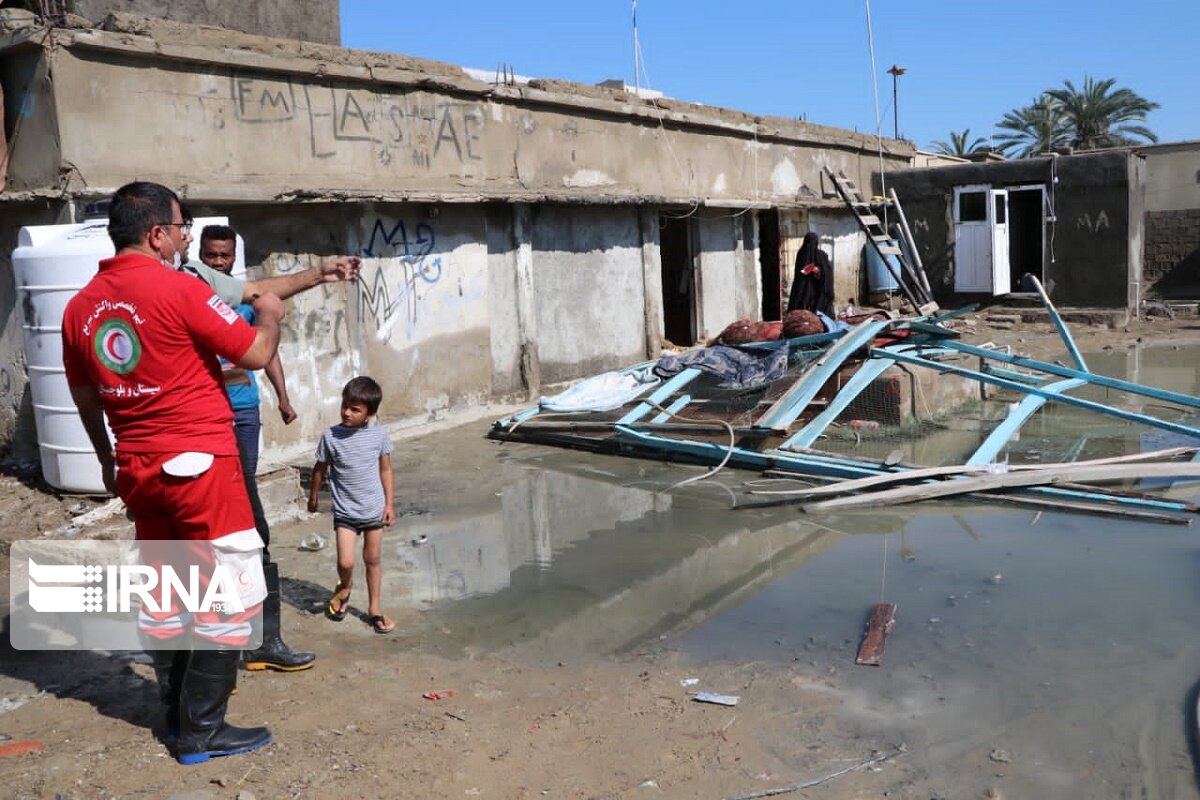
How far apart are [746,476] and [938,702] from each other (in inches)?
143

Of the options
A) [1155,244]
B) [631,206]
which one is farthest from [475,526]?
[1155,244]

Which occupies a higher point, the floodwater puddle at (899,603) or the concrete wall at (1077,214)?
the concrete wall at (1077,214)

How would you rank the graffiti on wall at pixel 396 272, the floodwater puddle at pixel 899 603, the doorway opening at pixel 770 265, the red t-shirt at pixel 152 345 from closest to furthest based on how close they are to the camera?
the red t-shirt at pixel 152 345 < the floodwater puddle at pixel 899 603 < the graffiti on wall at pixel 396 272 < the doorway opening at pixel 770 265

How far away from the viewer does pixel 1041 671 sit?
4.05 m

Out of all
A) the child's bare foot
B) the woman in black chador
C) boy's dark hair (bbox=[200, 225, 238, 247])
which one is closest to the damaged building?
the woman in black chador

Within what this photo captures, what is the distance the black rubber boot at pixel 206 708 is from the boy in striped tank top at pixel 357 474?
1223mm

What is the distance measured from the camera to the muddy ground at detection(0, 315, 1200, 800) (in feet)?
10.7

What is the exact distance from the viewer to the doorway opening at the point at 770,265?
15.5 m

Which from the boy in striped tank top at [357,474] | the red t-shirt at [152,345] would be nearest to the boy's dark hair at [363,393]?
the boy in striped tank top at [357,474]

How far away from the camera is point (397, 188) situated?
30.0 feet

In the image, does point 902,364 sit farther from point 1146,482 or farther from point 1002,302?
point 1002,302

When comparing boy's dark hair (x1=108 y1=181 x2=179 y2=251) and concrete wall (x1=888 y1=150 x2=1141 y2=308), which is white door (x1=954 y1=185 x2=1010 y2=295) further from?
boy's dark hair (x1=108 y1=181 x2=179 y2=251)

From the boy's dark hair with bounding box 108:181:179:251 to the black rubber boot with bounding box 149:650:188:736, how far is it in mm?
1357

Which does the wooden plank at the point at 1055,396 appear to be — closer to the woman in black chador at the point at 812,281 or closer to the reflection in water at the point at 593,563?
the reflection in water at the point at 593,563
